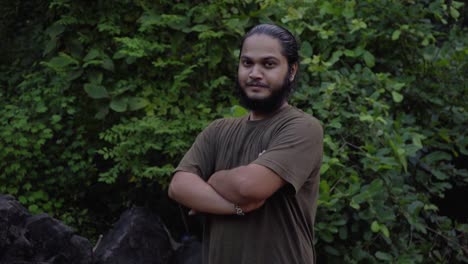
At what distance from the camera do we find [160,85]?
4.98 m

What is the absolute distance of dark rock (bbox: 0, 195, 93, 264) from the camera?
3.65 m

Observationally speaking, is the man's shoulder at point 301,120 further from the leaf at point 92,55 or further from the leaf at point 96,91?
the leaf at point 92,55

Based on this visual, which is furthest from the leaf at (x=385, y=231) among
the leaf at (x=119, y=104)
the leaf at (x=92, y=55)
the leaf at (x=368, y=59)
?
the leaf at (x=92, y=55)

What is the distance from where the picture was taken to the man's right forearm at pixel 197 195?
2.66 metres

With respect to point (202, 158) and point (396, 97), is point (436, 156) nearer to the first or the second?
point (396, 97)

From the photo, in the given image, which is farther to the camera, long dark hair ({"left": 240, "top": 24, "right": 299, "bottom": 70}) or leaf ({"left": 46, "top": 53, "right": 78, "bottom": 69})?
leaf ({"left": 46, "top": 53, "right": 78, "bottom": 69})

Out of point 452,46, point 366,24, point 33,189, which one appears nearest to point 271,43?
point 366,24

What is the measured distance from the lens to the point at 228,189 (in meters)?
2.64

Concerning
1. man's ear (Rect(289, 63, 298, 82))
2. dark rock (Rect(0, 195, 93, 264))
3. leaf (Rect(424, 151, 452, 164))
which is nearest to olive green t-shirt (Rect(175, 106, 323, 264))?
man's ear (Rect(289, 63, 298, 82))

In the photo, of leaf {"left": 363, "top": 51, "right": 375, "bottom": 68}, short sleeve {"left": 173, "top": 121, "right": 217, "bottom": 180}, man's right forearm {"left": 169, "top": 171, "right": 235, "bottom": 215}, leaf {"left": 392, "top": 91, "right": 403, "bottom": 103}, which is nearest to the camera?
man's right forearm {"left": 169, "top": 171, "right": 235, "bottom": 215}

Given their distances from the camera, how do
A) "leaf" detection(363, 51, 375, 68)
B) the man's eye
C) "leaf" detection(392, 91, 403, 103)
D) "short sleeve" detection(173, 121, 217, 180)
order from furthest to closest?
"leaf" detection(363, 51, 375, 68) < "leaf" detection(392, 91, 403, 103) < "short sleeve" detection(173, 121, 217, 180) < the man's eye

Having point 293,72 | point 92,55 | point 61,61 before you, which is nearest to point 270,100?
point 293,72

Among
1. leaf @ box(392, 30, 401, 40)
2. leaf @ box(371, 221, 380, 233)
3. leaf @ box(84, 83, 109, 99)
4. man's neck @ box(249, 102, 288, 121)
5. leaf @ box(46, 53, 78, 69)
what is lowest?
leaf @ box(371, 221, 380, 233)

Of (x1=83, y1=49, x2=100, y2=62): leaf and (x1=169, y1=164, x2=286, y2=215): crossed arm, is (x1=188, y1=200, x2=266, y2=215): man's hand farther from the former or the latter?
(x1=83, y1=49, x2=100, y2=62): leaf
